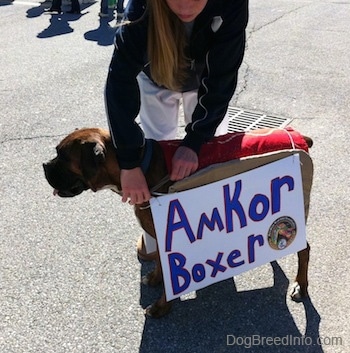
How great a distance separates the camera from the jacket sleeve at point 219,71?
7.15 feet

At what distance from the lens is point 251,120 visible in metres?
4.55

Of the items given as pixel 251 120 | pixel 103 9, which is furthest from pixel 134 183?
pixel 103 9

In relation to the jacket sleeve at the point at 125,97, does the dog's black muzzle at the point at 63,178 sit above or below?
below

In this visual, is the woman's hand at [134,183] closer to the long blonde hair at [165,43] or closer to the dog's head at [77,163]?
the dog's head at [77,163]

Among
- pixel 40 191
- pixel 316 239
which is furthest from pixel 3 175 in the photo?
pixel 316 239

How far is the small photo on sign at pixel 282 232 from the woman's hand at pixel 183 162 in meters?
0.54

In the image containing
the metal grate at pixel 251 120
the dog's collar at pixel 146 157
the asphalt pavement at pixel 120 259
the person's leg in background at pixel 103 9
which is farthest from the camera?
the person's leg in background at pixel 103 9

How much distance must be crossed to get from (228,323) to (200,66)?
1.29 m

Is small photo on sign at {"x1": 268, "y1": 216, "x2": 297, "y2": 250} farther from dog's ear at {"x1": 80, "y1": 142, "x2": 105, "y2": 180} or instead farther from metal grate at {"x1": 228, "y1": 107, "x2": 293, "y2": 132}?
metal grate at {"x1": 228, "y1": 107, "x2": 293, "y2": 132}

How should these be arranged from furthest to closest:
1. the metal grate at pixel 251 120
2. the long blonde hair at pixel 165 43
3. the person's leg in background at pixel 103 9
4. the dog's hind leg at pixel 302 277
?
the person's leg in background at pixel 103 9, the metal grate at pixel 251 120, the dog's hind leg at pixel 302 277, the long blonde hair at pixel 165 43

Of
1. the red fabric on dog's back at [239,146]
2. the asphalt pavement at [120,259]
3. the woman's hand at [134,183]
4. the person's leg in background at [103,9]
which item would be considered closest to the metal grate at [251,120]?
the asphalt pavement at [120,259]

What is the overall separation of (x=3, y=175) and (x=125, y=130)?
199cm

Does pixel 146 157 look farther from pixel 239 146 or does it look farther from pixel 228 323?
pixel 228 323

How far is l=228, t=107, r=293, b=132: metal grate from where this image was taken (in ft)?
14.5
